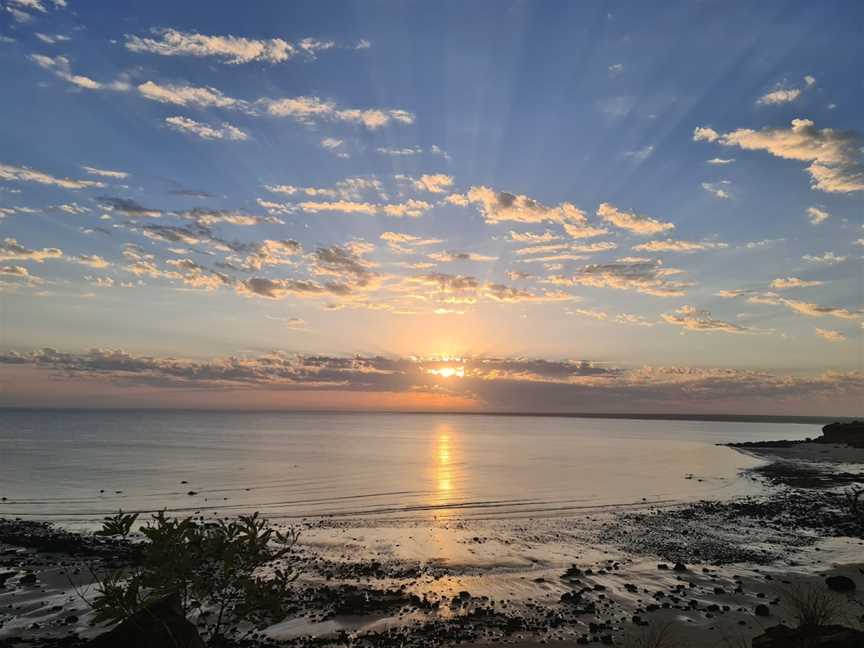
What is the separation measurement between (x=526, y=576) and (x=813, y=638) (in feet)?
49.3

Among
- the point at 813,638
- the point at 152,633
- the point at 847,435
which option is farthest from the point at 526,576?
the point at 847,435

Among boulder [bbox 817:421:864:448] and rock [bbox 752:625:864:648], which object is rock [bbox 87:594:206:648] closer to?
rock [bbox 752:625:864:648]

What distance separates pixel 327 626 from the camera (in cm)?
2072

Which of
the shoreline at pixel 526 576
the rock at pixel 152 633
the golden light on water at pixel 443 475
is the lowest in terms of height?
the golden light on water at pixel 443 475

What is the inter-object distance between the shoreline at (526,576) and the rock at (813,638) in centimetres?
351

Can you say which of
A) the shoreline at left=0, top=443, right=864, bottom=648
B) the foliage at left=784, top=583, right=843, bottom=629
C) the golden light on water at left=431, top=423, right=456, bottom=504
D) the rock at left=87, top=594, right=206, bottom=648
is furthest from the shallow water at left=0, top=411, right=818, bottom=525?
the rock at left=87, top=594, right=206, bottom=648

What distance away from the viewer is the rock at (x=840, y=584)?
2331 cm

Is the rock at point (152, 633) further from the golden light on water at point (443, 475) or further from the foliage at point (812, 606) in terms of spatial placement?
the golden light on water at point (443, 475)

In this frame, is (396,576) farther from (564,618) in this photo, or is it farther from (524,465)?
(524,465)

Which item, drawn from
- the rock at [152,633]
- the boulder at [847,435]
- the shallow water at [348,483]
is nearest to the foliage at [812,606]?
the rock at [152,633]

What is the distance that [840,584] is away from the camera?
23.4 m

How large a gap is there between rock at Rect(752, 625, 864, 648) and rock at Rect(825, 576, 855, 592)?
35.7ft

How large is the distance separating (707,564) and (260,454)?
85591 mm

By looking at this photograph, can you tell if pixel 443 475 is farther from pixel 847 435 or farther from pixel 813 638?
pixel 847 435
